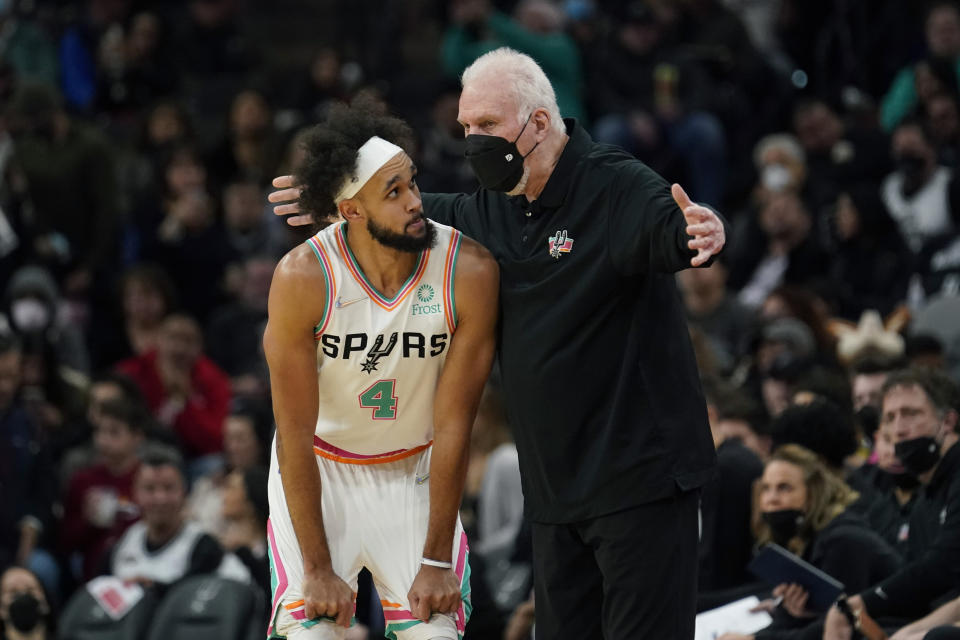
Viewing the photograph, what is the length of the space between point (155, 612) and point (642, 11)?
22.8 feet

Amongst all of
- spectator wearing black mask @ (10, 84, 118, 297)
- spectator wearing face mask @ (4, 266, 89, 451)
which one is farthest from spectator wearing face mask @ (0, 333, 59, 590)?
spectator wearing black mask @ (10, 84, 118, 297)

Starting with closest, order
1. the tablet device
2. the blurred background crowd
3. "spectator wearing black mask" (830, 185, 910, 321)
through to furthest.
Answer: the tablet device < the blurred background crowd < "spectator wearing black mask" (830, 185, 910, 321)

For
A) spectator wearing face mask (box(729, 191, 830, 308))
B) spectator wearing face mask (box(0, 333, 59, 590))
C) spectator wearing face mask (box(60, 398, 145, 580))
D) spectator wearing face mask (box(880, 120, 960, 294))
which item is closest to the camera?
spectator wearing face mask (box(0, 333, 59, 590))

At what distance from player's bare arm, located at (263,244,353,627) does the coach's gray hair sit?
0.77 m

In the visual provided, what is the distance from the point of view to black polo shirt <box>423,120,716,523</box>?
4676mm

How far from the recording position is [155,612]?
8039 millimetres

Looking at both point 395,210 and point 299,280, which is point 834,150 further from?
point 299,280

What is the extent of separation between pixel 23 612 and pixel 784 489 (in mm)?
3860

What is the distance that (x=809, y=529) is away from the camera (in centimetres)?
675

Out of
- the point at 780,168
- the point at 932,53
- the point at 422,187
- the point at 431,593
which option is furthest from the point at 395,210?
the point at 932,53

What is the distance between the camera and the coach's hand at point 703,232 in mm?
4332

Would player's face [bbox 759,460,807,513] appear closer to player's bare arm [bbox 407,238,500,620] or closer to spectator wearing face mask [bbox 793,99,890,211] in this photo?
player's bare arm [bbox 407,238,500,620]

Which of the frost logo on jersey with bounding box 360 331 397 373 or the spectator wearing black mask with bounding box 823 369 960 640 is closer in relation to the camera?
the frost logo on jersey with bounding box 360 331 397 373

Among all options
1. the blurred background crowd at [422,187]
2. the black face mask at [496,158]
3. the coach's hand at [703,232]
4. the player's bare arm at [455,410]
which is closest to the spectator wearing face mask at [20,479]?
the blurred background crowd at [422,187]
